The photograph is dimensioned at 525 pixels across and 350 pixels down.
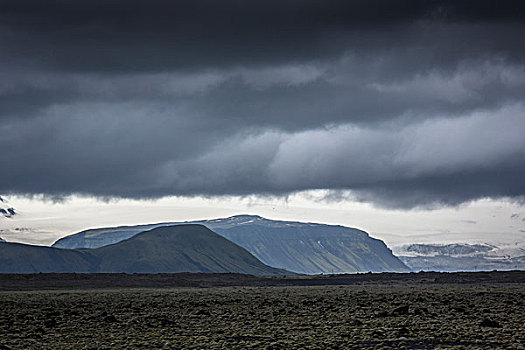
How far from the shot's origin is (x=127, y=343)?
41.2m

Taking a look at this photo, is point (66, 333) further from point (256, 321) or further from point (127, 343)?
point (256, 321)

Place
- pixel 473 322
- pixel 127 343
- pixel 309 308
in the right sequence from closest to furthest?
pixel 127 343 < pixel 473 322 < pixel 309 308

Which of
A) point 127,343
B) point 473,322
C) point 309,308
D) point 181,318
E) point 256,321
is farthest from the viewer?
point 309,308

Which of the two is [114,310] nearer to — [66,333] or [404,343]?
[66,333]

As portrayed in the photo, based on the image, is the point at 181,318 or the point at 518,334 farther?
the point at 181,318

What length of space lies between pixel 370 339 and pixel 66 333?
71.1 feet

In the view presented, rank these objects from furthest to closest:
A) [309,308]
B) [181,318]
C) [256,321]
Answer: [309,308], [181,318], [256,321]

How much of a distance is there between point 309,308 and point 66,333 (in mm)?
26739

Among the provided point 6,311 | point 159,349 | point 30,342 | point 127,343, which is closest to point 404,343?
point 159,349

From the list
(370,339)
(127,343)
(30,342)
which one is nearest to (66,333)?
(30,342)

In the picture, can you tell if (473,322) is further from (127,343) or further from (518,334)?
(127,343)

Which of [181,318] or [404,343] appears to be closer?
[404,343]

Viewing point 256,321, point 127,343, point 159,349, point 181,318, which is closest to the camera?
point 159,349

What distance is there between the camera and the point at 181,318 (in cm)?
5856
